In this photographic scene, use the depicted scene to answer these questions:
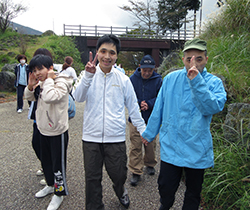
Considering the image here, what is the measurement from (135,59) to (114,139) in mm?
23092

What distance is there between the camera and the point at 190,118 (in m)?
1.96

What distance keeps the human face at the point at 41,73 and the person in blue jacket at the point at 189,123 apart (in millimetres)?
1519

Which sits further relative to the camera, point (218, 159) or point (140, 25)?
point (140, 25)

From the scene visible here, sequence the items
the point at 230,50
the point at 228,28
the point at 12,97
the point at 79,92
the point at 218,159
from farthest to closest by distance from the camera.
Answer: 1. the point at 12,97
2. the point at 228,28
3. the point at 230,50
4. the point at 218,159
5. the point at 79,92

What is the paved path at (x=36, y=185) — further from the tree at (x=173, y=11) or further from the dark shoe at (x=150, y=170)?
the tree at (x=173, y=11)

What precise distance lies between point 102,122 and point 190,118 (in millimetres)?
982

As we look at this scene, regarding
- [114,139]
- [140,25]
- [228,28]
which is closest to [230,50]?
[228,28]

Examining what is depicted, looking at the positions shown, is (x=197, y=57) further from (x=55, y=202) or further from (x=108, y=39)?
(x=55, y=202)

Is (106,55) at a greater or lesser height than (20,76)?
greater

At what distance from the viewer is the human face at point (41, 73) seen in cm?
252

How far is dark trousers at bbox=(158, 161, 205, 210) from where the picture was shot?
6.58 ft

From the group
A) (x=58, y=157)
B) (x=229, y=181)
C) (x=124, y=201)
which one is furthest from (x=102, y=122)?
(x=229, y=181)

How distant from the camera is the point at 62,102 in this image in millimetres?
2570

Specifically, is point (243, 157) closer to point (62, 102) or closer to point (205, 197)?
point (205, 197)
